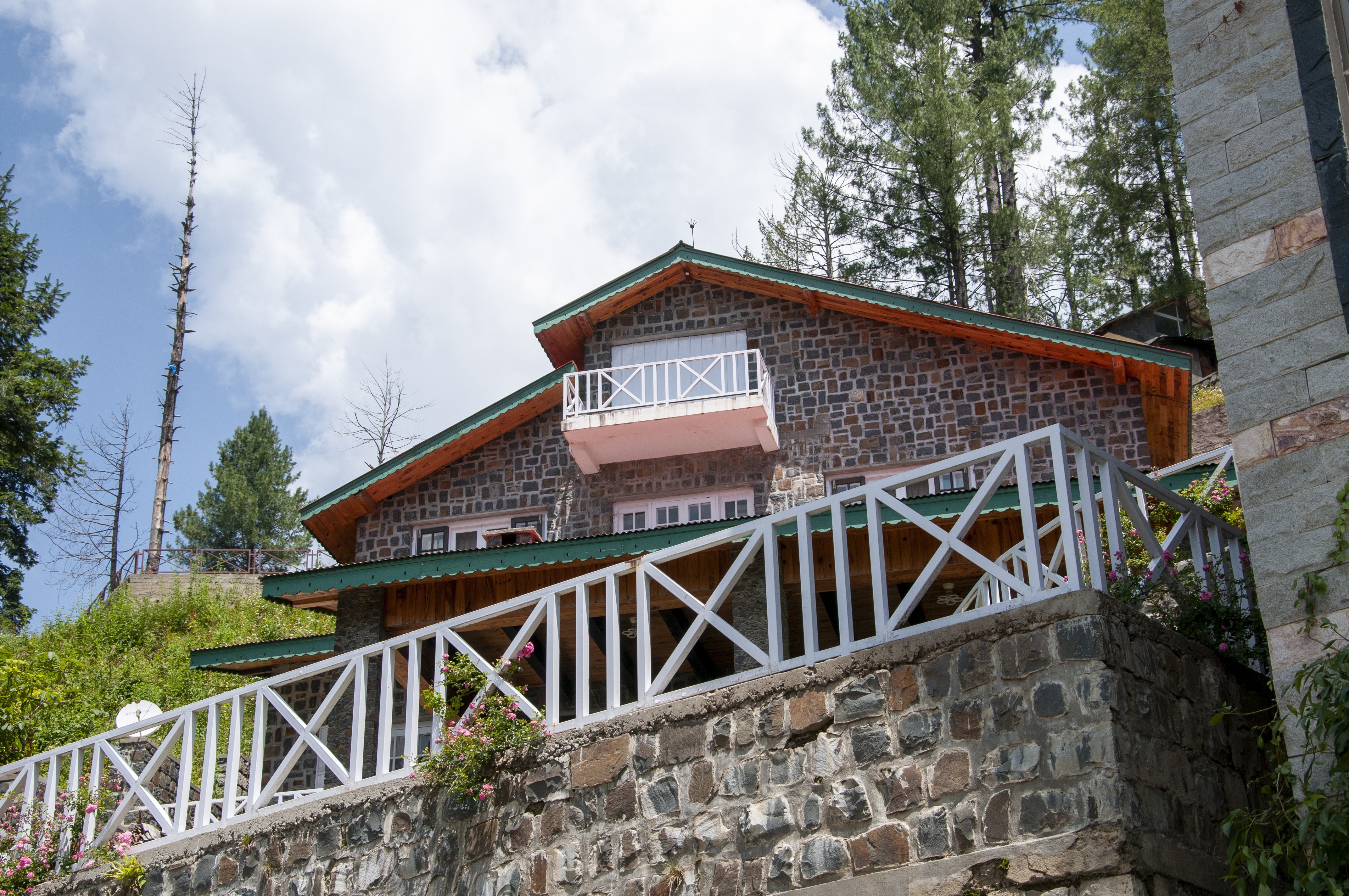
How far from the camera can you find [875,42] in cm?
2694

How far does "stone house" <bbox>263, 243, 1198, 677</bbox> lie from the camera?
51.5 ft

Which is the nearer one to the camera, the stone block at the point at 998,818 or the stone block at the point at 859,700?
the stone block at the point at 998,818

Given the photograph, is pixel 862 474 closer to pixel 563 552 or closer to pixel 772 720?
pixel 563 552

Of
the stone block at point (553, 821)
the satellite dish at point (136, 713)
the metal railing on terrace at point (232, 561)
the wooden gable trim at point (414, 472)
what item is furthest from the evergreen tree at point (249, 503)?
the stone block at point (553, 821)

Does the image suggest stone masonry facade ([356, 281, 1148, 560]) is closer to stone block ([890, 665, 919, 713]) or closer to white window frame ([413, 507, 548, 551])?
white window frame ([413, 507, 548, 551])

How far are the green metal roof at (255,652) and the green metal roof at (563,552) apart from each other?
2.47 meters

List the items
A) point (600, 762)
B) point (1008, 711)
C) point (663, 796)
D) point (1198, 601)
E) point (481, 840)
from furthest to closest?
point (481, 840) < point (600, 762) < point (663, 796) < point (1198, 601) < point (1008, 711)

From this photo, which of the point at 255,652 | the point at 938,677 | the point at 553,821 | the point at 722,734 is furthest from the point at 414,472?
the point at 938,677

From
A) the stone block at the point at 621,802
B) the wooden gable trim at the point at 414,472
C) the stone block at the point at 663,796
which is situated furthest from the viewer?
the wooden gable trim at the point at 414,472

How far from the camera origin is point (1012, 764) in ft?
18.2

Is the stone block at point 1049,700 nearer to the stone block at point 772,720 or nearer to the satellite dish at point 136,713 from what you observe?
the stone block at point 772,720

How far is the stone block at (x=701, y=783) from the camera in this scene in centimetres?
655

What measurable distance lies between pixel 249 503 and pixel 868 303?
24262 mm

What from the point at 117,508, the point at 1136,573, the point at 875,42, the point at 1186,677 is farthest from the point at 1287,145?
the point at 117,508
